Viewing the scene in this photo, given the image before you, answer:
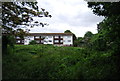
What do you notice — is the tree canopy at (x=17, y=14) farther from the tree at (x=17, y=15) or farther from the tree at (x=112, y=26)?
the tree at (x=112, y=26)

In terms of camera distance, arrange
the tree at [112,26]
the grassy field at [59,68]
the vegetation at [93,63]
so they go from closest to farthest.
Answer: the tree at [112,26] → the vegetation at [93,63] → the grassy field at [59,68]

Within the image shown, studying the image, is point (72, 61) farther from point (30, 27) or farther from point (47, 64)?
point (30, 27)

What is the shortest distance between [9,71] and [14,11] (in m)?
3.02

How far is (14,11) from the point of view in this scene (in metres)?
6.23

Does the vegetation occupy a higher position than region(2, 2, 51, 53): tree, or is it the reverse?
region(2, 2, 51, 53): tree

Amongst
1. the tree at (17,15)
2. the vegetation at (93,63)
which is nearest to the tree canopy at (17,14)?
the tree at (17,15)

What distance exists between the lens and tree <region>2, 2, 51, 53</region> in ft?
20.1

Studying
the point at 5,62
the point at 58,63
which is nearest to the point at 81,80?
the point at 58,63

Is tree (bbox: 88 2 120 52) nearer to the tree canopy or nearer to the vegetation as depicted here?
the vegetation

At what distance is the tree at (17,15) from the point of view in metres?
6.13

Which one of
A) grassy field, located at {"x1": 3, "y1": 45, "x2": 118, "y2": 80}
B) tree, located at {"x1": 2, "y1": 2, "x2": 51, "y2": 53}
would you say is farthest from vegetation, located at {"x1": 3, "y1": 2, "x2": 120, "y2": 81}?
tree, located at {"x1": 2, "y1": 2, "x2": 51, "y2": 53}

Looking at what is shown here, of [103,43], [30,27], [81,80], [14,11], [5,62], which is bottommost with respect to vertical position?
[81,80]

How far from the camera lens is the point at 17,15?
6293 millimetres

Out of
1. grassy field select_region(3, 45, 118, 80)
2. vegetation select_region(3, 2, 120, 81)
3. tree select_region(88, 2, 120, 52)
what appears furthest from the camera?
grassy field select_region(3, 45, 118, 80)
